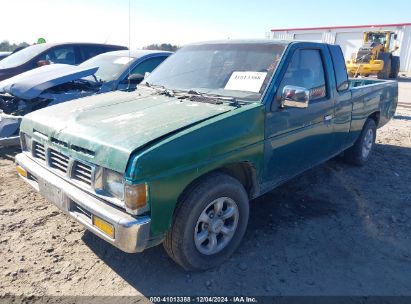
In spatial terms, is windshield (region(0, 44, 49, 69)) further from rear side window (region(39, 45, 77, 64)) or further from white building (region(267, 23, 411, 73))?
white building (region(267, 23, 411, 73))

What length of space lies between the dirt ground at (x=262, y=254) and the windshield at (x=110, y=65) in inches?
97.6

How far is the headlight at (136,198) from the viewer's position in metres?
2.33

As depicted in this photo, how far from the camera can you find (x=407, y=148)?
6762mm

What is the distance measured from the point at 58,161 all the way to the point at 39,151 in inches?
15.9

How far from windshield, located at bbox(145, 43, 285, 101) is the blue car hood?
195 centimetres

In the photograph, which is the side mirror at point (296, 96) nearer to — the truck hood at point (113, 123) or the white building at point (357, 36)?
the truck hood at point (113, 123)

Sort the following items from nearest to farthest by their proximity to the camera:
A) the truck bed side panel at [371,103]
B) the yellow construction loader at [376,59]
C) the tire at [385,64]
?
the truck bed side panel at [371,103], the yellow construction loader at [376,59], the tire at [385,64]

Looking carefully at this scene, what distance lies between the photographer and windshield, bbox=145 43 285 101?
3.36 meters

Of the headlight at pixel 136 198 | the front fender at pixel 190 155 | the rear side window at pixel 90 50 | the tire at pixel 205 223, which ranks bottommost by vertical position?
the tire at pixel 205 223

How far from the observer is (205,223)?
114 inches

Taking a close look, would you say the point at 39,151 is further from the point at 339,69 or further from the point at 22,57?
the point at 22,57

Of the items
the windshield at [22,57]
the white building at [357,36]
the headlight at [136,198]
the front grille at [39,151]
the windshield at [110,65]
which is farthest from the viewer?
the white building at [357,36]

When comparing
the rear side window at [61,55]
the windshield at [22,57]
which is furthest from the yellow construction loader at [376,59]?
the windshield at [22,57]

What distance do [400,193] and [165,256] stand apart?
3339 millimetres
